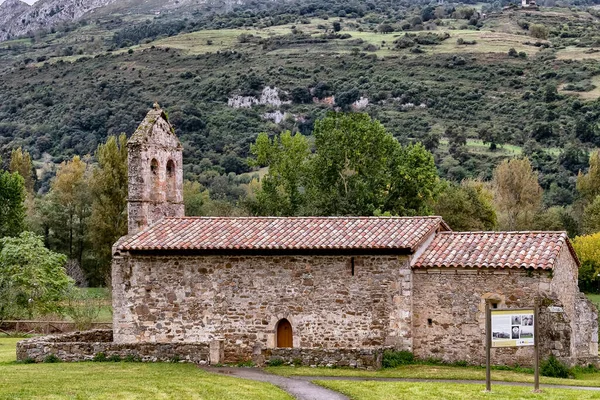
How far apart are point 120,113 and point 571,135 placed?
2083 inches

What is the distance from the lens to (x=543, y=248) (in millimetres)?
28312

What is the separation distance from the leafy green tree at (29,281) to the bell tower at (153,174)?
58.7 ft

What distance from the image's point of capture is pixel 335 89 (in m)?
131

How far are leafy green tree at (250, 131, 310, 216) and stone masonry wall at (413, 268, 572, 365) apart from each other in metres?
Result: 25.0

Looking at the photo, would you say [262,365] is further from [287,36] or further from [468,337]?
[287,36]

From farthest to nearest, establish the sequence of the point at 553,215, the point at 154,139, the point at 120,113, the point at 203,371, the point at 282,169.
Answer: the point at 120,113, the point at 553,215, the point at 282,169, the point at 154,139, the point at 203,371

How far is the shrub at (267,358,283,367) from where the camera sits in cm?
2784

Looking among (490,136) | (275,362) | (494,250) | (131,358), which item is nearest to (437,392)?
(275,362)

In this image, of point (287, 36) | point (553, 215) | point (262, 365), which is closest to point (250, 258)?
point (262, 365)

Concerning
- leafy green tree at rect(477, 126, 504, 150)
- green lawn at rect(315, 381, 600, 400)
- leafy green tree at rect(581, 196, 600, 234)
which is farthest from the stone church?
leafy green tree at rect(477, 126, 504, 150)

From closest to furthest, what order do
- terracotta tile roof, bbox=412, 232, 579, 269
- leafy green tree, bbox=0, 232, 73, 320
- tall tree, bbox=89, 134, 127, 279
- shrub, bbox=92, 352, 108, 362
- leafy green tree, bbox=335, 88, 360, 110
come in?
terracotta tile roof, bbox=412, 232, 579, 269, shrub, bbox=92, 352, 108, 362, leafy green tree, bbox=0, 232, 73, 320, tall tree, bbox=89, 134, 127, 279, leafy green tree, bbox=335, 88, 360, 110

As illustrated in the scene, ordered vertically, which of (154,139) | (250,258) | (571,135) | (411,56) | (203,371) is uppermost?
(411,56)

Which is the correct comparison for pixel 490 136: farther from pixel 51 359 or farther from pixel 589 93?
pixel 51 359

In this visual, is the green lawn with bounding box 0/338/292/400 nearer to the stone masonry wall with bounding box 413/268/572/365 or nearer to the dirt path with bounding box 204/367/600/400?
the dirt path with bounding box 204/367/600/400
